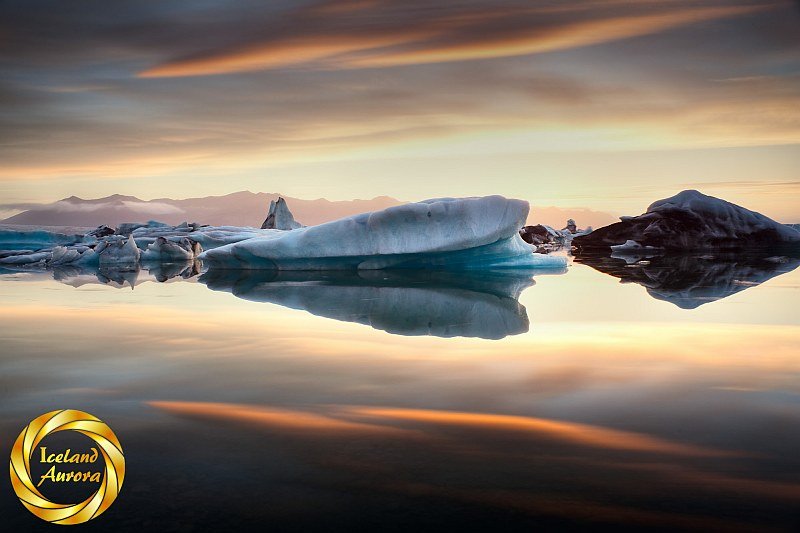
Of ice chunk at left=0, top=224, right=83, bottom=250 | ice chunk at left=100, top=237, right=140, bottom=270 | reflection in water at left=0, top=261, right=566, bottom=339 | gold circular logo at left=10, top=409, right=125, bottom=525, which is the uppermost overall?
→ ice chunk at left=0, top=224, right=83, bottom=250

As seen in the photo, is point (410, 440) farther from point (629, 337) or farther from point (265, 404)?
point (629, 337)

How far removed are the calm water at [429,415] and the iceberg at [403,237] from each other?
7209 mm

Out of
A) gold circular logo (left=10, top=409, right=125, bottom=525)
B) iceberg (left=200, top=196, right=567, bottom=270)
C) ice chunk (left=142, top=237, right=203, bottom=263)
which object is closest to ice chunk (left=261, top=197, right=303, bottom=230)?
ice chunk (left=142, top=237, right=203, bottom=263)

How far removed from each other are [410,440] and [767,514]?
1159 millimetres

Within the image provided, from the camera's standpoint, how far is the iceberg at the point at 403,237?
13.4m

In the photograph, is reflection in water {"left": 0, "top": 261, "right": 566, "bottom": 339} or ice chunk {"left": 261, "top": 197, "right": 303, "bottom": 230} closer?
reflection in water {"left": 0, "top": 261, "right": 566, "bottom": 339}

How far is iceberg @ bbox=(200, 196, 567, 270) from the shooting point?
13.4 m

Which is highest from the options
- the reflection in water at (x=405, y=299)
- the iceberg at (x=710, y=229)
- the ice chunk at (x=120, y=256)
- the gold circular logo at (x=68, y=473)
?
the iceberg at (x=710, y=229)

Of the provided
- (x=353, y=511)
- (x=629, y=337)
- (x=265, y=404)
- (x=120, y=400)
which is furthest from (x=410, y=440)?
(x=629, y=337)

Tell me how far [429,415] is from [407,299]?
535cm

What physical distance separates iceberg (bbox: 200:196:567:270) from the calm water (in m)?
7.21

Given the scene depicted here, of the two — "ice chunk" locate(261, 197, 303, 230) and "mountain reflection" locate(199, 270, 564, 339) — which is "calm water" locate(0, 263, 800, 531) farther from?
"ice chunk" locate(261, 197, 303, 230)

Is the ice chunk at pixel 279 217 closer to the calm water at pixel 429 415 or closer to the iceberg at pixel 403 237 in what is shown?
the iceberg at pixel 403 237

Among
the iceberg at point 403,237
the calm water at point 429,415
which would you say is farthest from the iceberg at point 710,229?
the calm water at point 429,415
